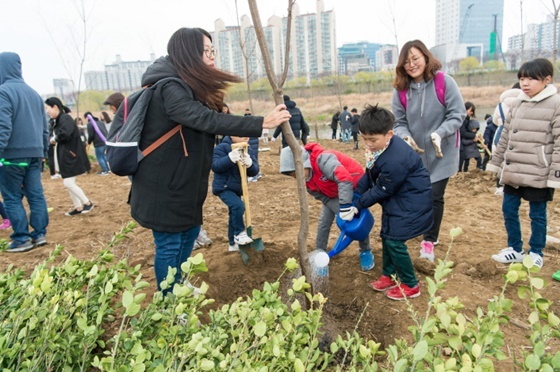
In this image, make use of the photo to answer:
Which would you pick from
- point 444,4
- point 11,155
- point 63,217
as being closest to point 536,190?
point 11,155

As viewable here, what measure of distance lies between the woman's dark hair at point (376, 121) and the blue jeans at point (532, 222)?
4.47 feet

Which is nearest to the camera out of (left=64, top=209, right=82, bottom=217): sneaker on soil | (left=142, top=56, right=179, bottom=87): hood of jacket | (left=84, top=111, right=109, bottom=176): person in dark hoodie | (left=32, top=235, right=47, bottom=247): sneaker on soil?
(left=142, top=56, right=179, bottom=87): hood of jacket

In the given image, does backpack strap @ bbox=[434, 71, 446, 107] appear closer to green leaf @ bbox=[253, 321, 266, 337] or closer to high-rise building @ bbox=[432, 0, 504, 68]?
green leaf @ bbox=[253, 321, 266, 337]

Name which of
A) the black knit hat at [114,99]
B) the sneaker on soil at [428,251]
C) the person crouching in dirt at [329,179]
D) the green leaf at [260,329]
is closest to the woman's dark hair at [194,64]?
the person crouching in dirt at [329,179]

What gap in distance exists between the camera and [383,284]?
9.23 ft

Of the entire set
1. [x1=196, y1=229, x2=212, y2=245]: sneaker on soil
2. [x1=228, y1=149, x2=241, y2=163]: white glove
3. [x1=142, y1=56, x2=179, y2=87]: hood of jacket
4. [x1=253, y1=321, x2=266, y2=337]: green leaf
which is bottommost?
[x1=196, y1=229, x2=212, y2=245]: sneaker on soil

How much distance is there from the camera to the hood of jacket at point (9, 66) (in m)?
3.75

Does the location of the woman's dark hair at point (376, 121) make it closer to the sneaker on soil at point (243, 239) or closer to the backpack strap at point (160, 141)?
the backpack strap at point (160, 141)

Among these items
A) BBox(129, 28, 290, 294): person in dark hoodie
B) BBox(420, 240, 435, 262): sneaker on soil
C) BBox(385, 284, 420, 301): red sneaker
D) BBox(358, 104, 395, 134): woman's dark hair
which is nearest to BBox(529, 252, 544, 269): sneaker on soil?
BBox(420, 240, 435, 262): sneaker on soil

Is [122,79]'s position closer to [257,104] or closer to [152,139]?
[257,104]

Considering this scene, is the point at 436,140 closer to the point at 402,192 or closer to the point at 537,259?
the point at 402,192

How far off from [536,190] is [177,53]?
2.58 meters

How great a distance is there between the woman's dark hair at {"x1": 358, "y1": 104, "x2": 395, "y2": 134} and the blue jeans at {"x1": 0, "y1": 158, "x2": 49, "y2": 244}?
315cm

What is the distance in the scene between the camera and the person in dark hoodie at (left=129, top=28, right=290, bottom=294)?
203 centimetres
